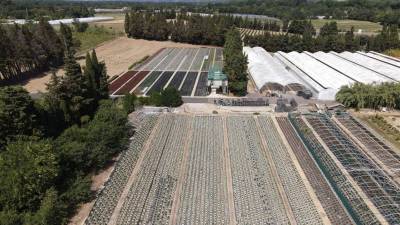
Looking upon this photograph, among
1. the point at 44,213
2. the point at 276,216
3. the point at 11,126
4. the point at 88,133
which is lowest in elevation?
the point at 276,216

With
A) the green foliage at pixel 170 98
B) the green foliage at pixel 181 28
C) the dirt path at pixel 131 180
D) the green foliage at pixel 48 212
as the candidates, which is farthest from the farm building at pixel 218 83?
the green foliage at pixel 181 28

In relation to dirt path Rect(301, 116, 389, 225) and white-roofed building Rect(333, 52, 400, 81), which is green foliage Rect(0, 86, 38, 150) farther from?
white-roofed building Rect(333, 52, 400, 81)

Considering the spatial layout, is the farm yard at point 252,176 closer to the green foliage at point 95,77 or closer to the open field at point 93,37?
the green foliage at point 95,77

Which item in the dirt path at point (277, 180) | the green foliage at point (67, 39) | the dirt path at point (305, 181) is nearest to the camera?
the dirt path at point (305, 181)

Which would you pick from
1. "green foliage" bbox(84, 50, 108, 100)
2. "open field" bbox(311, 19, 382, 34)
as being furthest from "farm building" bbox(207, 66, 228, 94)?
"open field" bbox(311, 19, 382, 34)

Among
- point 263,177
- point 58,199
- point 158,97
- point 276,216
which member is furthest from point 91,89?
point 276,216

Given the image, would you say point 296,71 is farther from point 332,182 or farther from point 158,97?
point 332,182
